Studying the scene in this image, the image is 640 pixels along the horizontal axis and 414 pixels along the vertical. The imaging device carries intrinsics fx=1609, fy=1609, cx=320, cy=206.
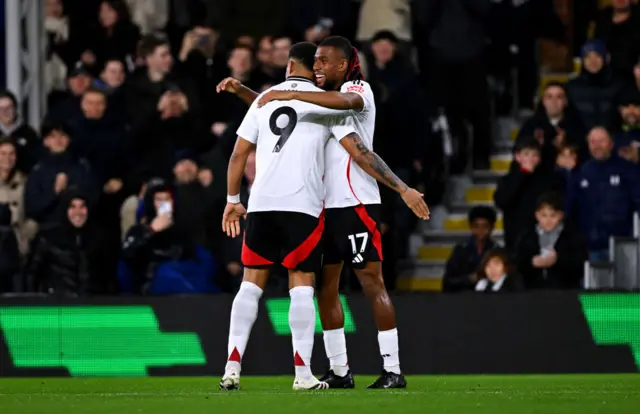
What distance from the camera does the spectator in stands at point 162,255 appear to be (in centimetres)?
1439

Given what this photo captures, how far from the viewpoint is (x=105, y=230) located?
15.1 metres

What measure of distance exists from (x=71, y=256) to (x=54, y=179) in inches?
37.5

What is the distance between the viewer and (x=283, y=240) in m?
9.58

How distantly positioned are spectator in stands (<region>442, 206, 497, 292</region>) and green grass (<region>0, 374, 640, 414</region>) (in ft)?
8.38

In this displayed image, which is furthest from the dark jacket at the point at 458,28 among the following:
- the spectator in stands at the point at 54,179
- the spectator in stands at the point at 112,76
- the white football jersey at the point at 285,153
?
the white football jersey at the point at 285,153

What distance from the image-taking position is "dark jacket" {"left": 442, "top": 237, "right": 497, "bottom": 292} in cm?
1437

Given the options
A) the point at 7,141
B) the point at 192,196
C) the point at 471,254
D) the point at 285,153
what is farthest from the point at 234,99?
the point at 285,153

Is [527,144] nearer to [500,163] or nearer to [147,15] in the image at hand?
[500,163]

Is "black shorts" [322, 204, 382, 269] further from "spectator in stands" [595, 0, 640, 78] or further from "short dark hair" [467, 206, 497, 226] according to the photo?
"spectator in stands" [595, 0, 640, 78]

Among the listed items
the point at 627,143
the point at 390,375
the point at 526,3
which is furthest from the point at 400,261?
the point at 390,375

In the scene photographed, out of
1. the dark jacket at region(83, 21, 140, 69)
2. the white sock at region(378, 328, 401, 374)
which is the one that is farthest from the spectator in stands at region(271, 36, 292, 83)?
the white sock at region(378, 328, 401, 374)

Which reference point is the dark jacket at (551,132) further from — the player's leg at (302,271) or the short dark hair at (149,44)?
the player's leg at (302,271)

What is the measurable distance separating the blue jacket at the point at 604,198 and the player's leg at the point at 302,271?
5.56 metres

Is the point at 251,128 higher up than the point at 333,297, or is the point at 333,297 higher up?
the point at 251,128
